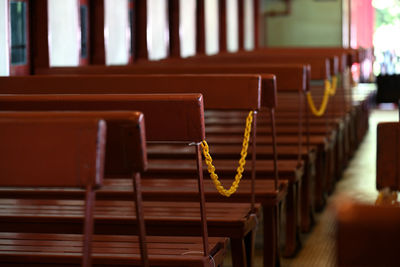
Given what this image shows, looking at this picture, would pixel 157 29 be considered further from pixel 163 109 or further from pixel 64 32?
pixel 163 109

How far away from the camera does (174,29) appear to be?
12.2 meters

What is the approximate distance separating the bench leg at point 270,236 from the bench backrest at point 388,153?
142 centimetres

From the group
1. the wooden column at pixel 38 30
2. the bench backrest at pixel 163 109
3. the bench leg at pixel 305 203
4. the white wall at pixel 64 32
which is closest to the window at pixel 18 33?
the wooden column at pixel 38 30

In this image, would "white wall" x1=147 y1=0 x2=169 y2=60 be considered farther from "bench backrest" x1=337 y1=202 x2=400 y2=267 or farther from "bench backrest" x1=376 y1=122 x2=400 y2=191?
"bench backrest" x1=337 y1=202 x2=400 y2=267

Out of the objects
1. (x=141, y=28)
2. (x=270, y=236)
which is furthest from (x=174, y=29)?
(x=270, y=236)

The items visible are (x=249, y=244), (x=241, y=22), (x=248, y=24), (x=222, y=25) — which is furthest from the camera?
(x=248, y=24)

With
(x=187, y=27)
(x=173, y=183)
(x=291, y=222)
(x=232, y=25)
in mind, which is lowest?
(x=291, y=222)

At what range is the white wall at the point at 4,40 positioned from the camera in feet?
19.8

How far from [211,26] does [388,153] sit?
1204 centimetres

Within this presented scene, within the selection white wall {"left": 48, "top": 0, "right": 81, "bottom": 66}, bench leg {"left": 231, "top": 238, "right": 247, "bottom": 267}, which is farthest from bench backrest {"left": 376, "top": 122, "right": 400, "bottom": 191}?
white wall {"left": 48, "top": 0, "right": 81, "bottom": 66}

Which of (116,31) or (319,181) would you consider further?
(116,31)

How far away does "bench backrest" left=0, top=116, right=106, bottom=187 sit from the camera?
180 centimetres

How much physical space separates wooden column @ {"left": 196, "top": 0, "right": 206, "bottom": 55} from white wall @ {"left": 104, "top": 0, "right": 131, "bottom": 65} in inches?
152

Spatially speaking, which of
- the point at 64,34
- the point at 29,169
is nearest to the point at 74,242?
the point at 29,169
